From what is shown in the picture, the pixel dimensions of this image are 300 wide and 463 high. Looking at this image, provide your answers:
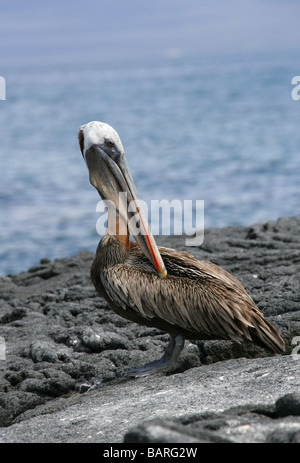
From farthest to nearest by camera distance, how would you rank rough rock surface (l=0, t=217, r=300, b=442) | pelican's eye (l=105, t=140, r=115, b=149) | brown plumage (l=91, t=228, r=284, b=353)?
pelican's eye (l=105, t=140, r=115, b=149) → brown plumage (l=91, t=228, r=284, b=353) → rough rock surface (l=0, t=217, r=300, b=442)

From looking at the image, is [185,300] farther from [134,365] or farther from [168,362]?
[134,365]

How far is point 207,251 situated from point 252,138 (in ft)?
106

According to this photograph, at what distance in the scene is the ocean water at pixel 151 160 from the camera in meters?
18.2

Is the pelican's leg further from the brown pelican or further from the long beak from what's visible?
the long beak

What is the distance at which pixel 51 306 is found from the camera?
7.54m

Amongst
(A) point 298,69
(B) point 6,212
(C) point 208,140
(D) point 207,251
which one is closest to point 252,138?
(C) point 208,140

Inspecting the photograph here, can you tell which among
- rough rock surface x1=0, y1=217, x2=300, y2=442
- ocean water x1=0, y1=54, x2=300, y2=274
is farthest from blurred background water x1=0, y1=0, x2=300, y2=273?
rough rock surface x1=0, y1=217, x2=300, y2=442

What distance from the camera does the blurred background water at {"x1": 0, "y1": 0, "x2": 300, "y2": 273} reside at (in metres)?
18.3

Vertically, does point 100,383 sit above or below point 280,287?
below

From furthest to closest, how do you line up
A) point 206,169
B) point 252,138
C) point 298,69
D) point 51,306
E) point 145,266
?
point 298,69 → point 252,138 → point 206,169 → point 51,306 → point 145,266

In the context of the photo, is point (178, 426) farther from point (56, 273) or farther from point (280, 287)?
point (56, 273)

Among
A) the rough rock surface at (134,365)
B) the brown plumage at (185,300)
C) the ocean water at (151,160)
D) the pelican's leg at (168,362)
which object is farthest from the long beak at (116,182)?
the ocean water at (151,160)

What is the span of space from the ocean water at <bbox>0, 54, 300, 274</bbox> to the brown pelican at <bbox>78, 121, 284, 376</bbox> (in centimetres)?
932

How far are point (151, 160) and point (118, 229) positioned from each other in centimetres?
2766
